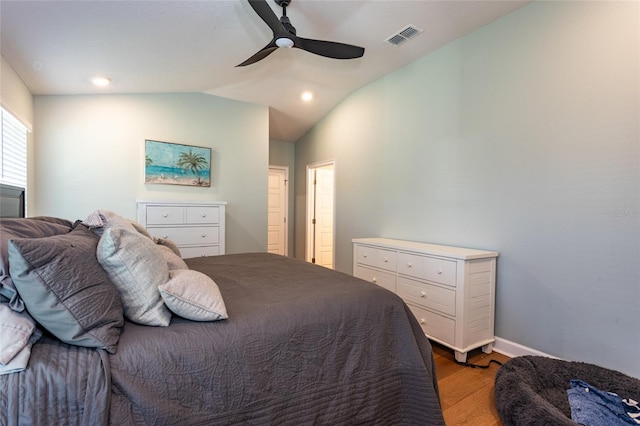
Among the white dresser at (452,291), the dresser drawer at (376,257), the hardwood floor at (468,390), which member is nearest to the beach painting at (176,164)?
the dresser drawer at (376,257)

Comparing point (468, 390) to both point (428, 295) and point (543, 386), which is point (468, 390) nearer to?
point (543, 386)

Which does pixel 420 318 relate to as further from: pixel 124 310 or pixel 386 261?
pixel 124 310

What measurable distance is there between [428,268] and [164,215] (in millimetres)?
2805

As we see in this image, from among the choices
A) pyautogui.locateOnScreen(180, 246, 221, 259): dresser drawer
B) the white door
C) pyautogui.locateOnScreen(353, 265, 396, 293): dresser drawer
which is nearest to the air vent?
pyautogui.locateOnScreen(353, 265, 396, 293): dresser drawer

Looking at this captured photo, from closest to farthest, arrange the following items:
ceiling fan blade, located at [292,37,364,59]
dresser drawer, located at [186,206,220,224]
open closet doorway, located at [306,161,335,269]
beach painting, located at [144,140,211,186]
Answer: ceiling fan blade, located at [292,37,364,59] → dresser drawer, located at [186,206,220,224] → beach painting, located at [144,140,211,186] → open closet doorway, located at [306,161,335,269]

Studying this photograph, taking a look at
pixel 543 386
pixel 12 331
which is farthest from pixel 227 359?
pixel 543 386

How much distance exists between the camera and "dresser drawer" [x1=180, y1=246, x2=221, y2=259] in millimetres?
3453

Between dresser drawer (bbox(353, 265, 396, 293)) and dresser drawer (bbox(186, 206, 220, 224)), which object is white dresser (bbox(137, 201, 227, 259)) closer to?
dresser drawer (bbox(186, 206, 220, 224))

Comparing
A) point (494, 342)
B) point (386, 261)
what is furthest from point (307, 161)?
point (494, 342)

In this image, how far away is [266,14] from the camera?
1925 millimetres

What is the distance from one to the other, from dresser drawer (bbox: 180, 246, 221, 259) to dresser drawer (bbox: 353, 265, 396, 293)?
67.4 inches

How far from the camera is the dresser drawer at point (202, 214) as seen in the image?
3.45 m

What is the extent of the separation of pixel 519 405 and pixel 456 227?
5.34ft

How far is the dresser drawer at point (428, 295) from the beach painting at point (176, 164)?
9.05 ft
